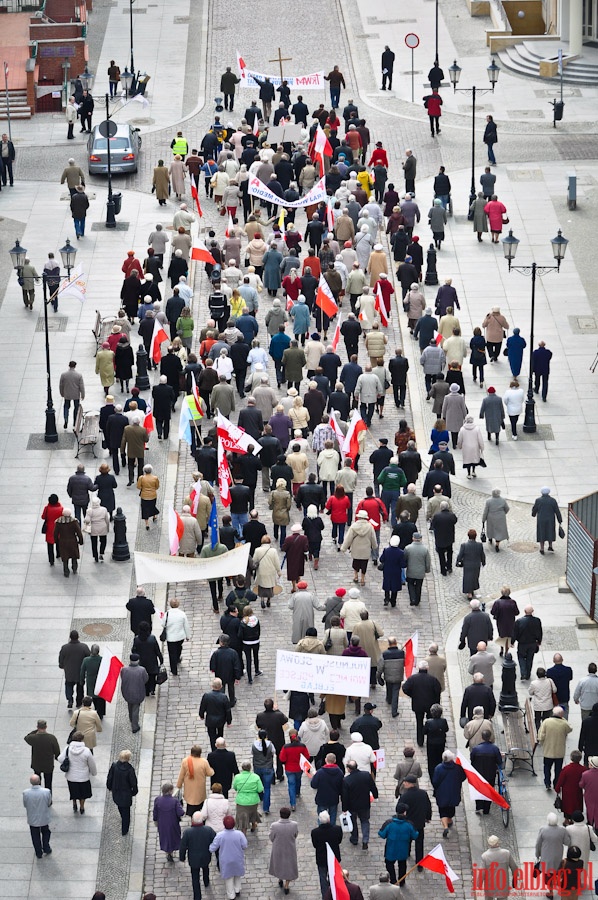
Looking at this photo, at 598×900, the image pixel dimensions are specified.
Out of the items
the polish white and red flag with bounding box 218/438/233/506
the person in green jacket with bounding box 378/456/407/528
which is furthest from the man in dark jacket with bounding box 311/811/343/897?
the person in green jacket with bounding box 378/456/407/528

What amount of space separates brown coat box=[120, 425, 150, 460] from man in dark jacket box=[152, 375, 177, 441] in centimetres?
151

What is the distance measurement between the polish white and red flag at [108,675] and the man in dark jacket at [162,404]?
9583mm

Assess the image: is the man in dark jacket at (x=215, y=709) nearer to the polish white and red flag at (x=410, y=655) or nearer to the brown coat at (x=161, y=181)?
the polish white and red flag at (x=410, y=655)

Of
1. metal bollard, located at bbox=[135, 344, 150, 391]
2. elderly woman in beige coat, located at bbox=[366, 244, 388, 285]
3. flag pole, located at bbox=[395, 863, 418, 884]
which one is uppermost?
elderly woman in beige coat, located at bbox=[366, 244, 388, 285]

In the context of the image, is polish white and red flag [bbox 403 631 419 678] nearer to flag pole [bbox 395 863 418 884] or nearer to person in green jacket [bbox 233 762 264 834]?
person in green jacket [bbox 233 762 264 834]

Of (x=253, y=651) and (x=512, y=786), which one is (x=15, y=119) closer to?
(x=253, y=651)

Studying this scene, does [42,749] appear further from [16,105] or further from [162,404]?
[16,105]

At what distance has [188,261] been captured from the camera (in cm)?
4684

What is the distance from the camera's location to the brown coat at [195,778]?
26.0 meters

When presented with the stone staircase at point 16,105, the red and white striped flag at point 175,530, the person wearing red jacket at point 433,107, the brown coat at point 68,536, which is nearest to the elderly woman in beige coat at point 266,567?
the red and white striped flag at point 175,530

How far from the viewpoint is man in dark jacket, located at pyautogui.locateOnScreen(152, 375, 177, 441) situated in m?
37.1

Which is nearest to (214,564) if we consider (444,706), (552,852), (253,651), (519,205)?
(253,651)

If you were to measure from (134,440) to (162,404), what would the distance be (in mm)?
1796

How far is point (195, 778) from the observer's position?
1023 inches
